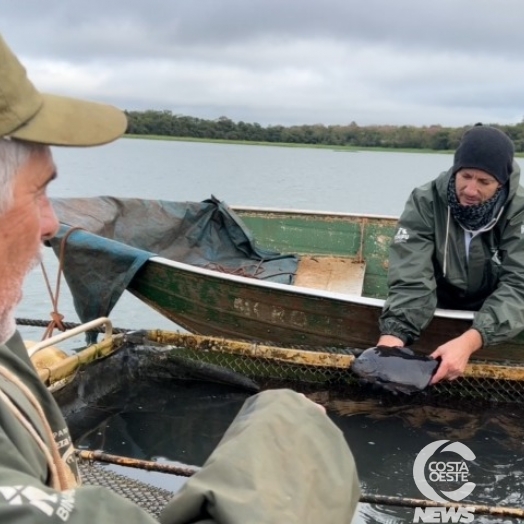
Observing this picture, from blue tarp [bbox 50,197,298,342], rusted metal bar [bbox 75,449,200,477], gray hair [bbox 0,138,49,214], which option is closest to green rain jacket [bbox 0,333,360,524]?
gray hair [bbox 0,138,49,214]

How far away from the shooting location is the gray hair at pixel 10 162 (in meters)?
1.23

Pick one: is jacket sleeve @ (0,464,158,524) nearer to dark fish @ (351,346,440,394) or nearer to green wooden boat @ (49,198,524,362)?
dark fish @ (351,346,440,394)

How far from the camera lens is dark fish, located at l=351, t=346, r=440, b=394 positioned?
426 cm

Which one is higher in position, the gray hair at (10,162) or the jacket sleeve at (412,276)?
the gray hair at (10,162)

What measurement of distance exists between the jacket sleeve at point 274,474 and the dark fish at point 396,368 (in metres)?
2.85

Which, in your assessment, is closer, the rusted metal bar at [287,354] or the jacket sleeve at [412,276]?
the jacket sleeve at [412,276]

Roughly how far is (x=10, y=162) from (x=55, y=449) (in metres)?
0.55

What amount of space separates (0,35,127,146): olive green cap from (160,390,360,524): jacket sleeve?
0.61 meters

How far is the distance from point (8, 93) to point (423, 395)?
14.7 feet

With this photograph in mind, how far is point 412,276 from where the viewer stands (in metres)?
4.80

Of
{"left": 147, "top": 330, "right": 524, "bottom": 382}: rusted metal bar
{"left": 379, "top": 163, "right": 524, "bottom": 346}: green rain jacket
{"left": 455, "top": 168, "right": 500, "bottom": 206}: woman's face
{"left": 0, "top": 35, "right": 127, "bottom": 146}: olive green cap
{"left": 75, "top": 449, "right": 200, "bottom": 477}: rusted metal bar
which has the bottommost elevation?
{"left": 147, "top": 330, "right": 524, "bottom": 382}: rusted metal bar

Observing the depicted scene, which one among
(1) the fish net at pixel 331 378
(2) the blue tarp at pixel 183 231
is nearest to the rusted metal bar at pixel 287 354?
(1) the fish net at pixel 331 378

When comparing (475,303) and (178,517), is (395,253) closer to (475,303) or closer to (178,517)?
(475,303)

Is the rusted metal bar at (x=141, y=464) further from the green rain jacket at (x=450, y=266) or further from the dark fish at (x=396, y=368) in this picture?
the green rain jacket at (x=450, y=266)
